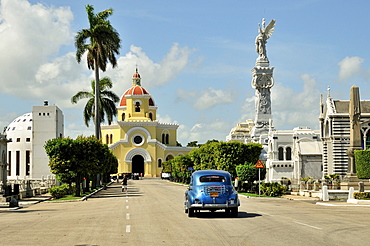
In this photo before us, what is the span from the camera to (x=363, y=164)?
36188mm

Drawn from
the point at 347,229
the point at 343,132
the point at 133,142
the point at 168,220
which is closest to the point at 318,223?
the point at 347,229

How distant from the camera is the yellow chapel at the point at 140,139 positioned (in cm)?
11019

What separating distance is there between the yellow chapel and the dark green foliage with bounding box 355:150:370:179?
7473 centimetres

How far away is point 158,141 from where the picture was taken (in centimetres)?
11312

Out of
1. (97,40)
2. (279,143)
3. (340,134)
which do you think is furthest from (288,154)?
(97,40)

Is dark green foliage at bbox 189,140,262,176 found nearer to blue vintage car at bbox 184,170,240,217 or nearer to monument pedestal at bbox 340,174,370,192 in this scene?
monument pedestal at bbox 340,174,370,192

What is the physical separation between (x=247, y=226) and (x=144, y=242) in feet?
14.4

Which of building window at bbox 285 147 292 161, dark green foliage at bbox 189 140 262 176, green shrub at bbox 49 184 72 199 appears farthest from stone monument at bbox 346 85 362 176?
building window at bbox 285 147 292 161

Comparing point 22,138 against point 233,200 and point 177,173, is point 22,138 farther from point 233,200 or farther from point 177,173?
point 233,200

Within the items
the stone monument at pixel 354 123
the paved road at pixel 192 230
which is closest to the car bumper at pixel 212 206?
the paved road at pixel 192 230

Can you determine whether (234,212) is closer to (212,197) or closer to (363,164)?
(212,197)

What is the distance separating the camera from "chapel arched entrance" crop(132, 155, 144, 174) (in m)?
113

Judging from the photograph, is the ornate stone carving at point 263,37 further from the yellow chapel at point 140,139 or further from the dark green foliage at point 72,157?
the dark green foliage at point 72,157

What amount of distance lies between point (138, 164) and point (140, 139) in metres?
5.17
